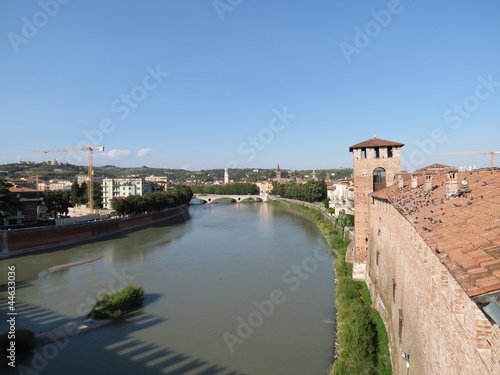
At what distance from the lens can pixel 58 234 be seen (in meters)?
23.6

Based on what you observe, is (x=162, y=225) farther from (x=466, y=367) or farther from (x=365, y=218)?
(x=466, y=367)

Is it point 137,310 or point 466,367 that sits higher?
point 466,367

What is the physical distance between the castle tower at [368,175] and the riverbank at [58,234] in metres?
19.8

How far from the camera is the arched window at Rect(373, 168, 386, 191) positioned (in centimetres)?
1390

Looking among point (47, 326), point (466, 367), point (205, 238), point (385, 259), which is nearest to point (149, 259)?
point (205, 238)

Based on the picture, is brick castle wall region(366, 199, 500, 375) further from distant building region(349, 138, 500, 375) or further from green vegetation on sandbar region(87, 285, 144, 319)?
green vegetation on sandbar region(87, 285, 144, 319)

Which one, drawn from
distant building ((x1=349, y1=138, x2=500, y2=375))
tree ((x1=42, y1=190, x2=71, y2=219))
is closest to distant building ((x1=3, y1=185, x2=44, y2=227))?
tree ((x1=42, y1=190, x2=71, y2=219))

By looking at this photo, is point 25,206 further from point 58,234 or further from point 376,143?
point 376,143

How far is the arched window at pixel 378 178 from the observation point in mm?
13895

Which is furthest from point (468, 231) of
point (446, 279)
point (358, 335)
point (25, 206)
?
point (25, 206)

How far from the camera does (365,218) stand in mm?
13797

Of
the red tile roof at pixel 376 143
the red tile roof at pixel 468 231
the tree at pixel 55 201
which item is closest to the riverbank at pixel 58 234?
the tree at pixel 55 201

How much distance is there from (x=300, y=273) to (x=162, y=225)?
23.0 metres

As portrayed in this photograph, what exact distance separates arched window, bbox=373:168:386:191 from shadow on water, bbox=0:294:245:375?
9329 mm
